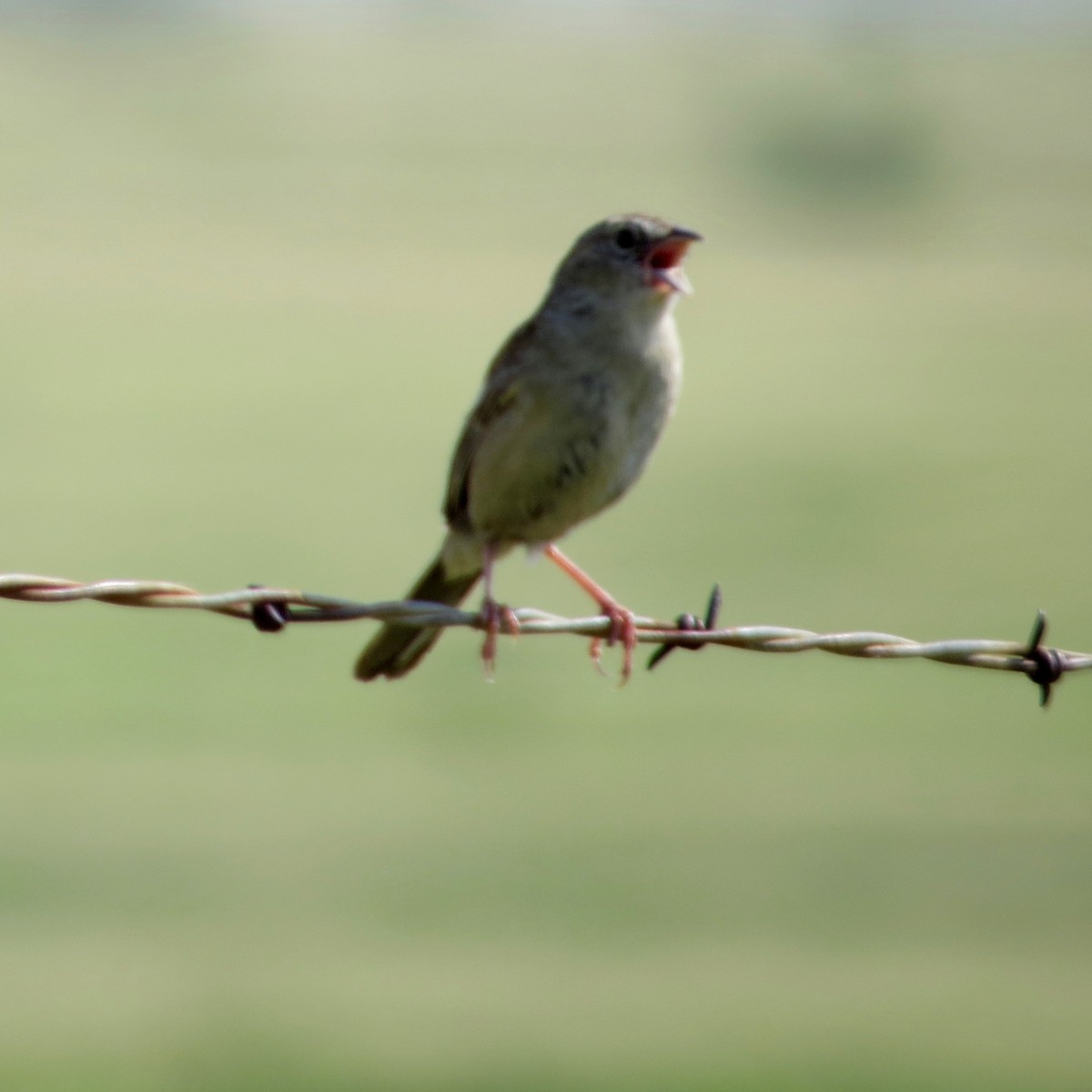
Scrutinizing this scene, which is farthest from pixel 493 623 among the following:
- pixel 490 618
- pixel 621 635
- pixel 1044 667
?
pixel 1044 667

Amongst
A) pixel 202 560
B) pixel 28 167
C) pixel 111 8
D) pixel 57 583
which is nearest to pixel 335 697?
pixel 202 560

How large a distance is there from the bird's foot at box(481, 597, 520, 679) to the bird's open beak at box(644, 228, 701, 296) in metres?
1.18

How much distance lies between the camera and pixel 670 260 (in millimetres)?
6691

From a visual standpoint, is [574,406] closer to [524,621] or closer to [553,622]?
[524,621]

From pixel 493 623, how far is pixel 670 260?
182 cm

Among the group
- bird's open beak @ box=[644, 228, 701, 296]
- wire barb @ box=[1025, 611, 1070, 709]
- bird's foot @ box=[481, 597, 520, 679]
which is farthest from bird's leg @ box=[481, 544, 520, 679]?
wire barb @ box=[1025, 611, 1070, 709]

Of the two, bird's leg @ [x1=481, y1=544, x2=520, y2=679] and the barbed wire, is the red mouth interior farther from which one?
the barbed wire

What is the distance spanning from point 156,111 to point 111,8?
67.7 ft

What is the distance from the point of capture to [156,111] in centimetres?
12475

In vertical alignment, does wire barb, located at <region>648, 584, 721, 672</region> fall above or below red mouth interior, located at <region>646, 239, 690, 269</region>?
below

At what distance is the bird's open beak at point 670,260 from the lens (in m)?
6.52

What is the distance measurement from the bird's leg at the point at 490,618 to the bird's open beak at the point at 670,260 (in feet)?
3.36

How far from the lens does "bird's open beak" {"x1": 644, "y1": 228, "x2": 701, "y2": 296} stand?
257 inches

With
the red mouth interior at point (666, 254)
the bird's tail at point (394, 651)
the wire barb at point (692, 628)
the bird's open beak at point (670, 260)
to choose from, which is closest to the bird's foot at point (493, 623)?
the bird's tail at point (394, 651)
